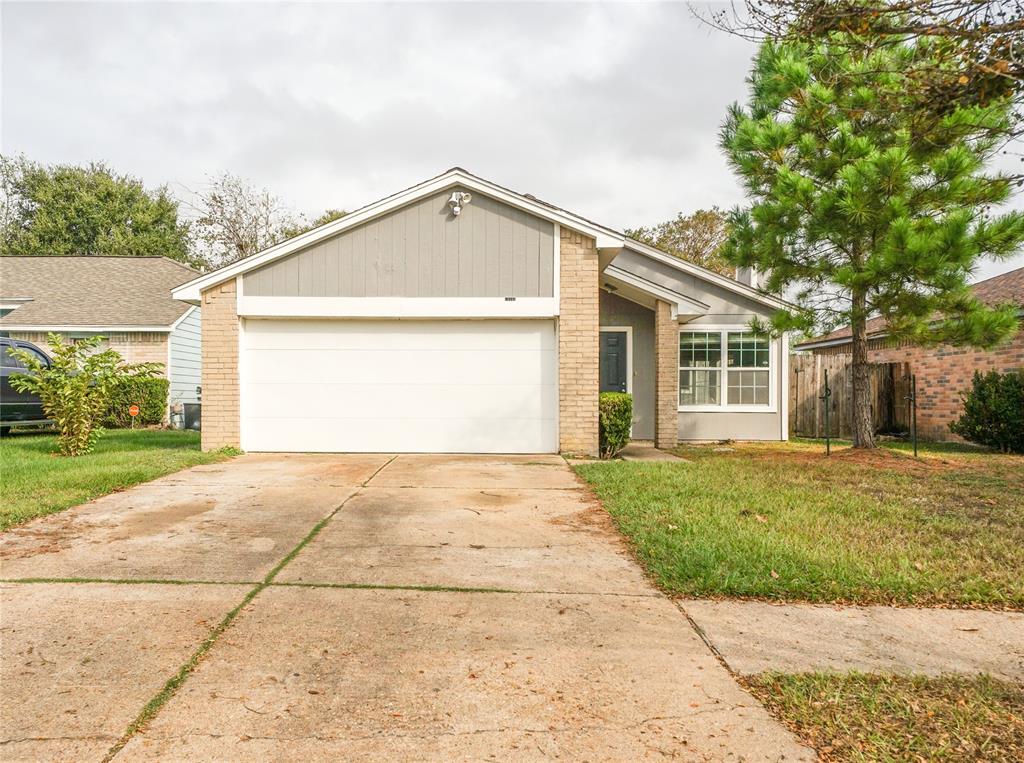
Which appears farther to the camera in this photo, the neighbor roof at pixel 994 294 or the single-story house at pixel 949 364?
the neighbor roof at pixel 994 294

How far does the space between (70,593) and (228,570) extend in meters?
0.86

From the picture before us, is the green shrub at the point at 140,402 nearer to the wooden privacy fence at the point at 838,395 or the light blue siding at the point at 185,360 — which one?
the light blue siding at the point at 185,360

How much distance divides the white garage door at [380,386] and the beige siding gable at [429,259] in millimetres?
596

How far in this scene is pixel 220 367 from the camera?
393 inches

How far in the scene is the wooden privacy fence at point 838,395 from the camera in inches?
596

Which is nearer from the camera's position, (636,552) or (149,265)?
(636,552)

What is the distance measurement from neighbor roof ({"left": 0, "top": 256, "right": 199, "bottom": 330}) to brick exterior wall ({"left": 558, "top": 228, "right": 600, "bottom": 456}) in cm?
1148

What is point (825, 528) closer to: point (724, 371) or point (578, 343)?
point (578, 343)

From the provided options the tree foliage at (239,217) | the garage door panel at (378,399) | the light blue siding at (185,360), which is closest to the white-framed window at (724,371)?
the garage door panel at (378,399)

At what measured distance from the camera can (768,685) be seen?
2697 mm

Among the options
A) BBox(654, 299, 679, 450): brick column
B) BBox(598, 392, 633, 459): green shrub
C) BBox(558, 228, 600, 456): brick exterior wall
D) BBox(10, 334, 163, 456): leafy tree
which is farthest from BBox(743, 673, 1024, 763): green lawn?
BBox(10, 334, 163, 456): leafy tree

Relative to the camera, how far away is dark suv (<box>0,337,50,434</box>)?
11977 millimetres

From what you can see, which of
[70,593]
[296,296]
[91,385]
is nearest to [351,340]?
[296,296]

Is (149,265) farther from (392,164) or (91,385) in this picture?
(91,385)
